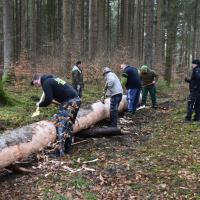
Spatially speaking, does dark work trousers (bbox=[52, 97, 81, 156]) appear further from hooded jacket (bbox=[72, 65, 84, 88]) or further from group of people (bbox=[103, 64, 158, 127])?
hooded jacket (bbox=[72, 65, 84, 88])

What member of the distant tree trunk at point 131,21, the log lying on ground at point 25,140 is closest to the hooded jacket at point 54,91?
the log lying on ground at point 25,140

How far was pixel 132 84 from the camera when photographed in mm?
13383

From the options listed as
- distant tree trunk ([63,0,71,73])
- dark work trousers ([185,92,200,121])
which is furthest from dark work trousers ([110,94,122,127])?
distant tree trunk ([63,0,71,73])

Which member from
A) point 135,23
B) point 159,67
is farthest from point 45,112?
point 135,23

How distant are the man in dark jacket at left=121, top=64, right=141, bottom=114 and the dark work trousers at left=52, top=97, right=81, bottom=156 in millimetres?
4735

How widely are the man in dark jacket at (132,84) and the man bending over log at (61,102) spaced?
185 inches

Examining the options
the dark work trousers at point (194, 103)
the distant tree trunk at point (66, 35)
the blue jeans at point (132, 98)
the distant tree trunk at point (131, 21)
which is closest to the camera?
the dark work trousers at point (194, 103)

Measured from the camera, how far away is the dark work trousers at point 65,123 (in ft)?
27.7

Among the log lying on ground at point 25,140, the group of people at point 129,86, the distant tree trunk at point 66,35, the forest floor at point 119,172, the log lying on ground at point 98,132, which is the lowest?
the forest floor at point 119,172

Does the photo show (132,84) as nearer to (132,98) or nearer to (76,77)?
(132,98)

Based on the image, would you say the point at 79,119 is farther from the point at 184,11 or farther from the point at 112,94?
the point at 184,11

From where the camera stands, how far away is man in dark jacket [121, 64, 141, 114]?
43.1 ft

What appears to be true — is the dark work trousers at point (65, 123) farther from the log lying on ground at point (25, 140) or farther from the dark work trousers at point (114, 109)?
the dark work trousers at point (114, 109)

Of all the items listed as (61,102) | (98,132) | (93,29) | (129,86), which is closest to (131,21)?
(93,29)
